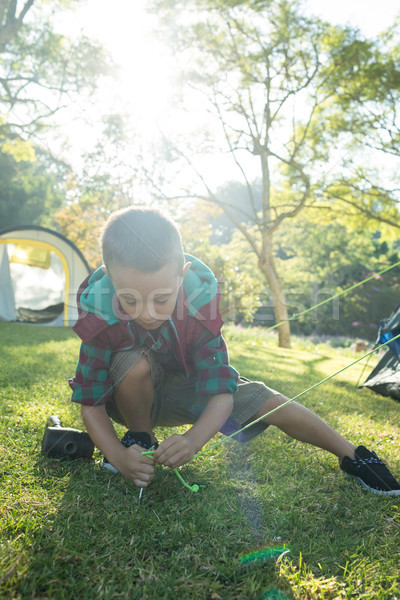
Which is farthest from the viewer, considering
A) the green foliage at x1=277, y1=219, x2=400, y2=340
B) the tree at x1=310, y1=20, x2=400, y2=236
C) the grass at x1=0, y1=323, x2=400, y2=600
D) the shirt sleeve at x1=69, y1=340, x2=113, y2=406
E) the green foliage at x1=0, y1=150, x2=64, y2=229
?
the green foliage at x1=277, y1=219, x2=400, y2=340

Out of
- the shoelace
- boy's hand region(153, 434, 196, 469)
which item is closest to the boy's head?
boy's hand region(153, 434, 196, 469)

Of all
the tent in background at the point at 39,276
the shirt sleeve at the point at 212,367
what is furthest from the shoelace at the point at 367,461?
the tent in background at the point at 39,276

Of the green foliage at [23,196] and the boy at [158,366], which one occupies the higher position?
the green foliage at [23,196]

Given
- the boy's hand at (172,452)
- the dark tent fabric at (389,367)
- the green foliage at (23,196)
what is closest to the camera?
the boy's hand at (172,452)

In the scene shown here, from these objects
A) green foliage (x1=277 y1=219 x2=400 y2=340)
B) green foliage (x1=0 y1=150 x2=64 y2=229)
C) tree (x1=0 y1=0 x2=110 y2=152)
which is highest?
tree (x1=0 y1=0 x2=110 y2=152)

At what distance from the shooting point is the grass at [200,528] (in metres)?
1.11

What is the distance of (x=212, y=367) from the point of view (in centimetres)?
166

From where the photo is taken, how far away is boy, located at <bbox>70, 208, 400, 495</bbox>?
148 centimetres

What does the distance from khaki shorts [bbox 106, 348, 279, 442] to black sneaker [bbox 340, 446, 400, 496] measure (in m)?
0.39

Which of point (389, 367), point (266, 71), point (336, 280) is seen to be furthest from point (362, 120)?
point (336, 280)

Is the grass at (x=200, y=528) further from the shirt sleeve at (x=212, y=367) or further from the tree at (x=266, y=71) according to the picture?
Answer: the tree at (x=266, y=71)

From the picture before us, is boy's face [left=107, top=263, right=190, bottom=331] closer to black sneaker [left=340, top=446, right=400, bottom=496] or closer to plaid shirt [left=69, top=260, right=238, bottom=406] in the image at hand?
plaid shirt [left=69, top=260, right=238, bottom=406]

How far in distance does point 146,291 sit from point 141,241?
0.17m

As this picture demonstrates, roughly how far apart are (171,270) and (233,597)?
98 cm
